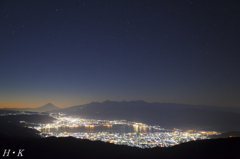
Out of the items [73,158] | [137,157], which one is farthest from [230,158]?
[73,158]

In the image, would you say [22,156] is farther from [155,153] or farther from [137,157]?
[155,153]

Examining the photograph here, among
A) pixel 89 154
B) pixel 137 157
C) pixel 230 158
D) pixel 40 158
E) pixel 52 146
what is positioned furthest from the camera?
pixel 52 146

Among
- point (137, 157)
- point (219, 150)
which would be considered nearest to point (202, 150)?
point (219, 150)

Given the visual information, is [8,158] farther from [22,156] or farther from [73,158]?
Answer: [73,158]

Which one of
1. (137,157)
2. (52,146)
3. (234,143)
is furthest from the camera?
(52,146)

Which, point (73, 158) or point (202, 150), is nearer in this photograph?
point (73, 158)

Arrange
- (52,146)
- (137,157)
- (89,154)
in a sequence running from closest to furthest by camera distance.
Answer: (137,157), (89,154), (52,146)

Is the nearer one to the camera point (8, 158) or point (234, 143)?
point (8, 158)

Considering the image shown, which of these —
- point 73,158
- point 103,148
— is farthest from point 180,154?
point 73,158

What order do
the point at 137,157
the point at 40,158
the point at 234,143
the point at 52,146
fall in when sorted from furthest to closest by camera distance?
the point at 52,146 → the point at 234,143 → the point at 137,157 → the point at 40,158
